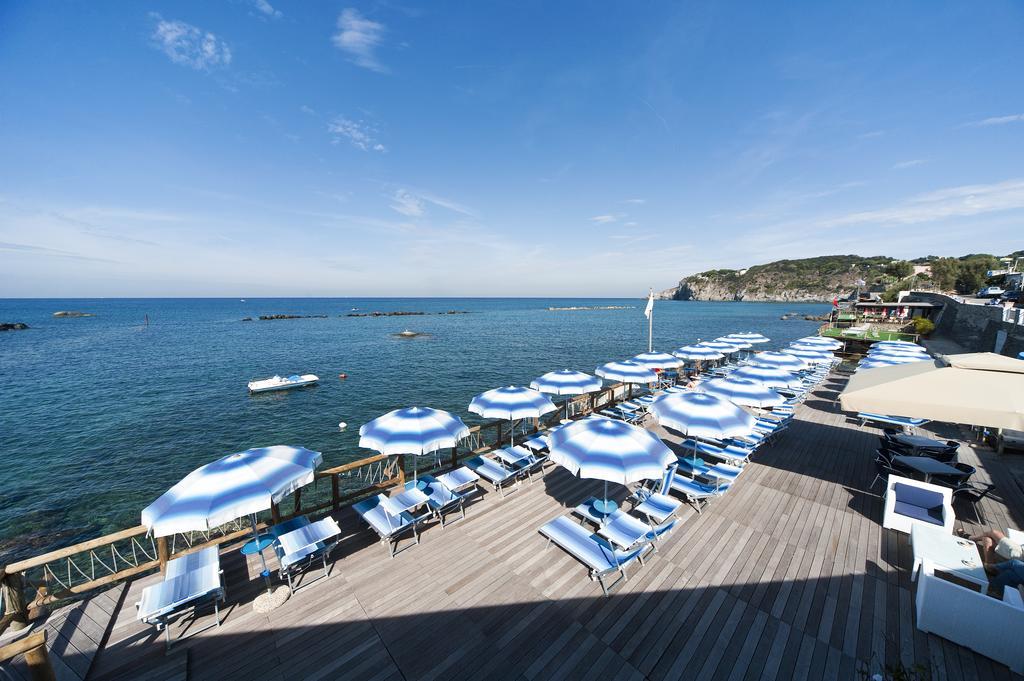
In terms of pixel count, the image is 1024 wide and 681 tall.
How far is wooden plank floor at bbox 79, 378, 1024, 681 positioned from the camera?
14.7 feet

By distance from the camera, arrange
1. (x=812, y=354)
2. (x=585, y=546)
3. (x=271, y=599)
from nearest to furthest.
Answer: (x=271, y=599)
(x=585, y=546)
(x=812, y=354)

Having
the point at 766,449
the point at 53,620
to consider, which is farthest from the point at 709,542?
the point at 53,620

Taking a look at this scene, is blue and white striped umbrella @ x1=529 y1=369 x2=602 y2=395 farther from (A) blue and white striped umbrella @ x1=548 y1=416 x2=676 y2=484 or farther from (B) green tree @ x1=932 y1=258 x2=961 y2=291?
(B) green tree @ x1=932 y1=258 x2=961 y2=291

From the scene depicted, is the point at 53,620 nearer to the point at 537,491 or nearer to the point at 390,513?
the point at 390,513

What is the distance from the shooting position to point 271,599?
5.49 metres

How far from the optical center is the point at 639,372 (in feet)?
42.1

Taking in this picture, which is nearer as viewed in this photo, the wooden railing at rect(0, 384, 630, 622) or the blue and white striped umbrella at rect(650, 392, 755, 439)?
the wooden railing at rect(0, 384, 630, 622)

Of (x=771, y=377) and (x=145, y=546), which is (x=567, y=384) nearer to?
(x=771, y=377)

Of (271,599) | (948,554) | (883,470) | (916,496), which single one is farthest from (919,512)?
(271,599)

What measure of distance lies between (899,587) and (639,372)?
786 cm

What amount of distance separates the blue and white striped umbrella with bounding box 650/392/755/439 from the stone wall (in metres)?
22.7

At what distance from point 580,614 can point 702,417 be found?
4.62 meters

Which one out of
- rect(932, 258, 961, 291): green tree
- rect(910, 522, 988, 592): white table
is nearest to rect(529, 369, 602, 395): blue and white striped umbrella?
rect(910, 522, 988, 592): white table

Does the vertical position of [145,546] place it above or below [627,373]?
below
